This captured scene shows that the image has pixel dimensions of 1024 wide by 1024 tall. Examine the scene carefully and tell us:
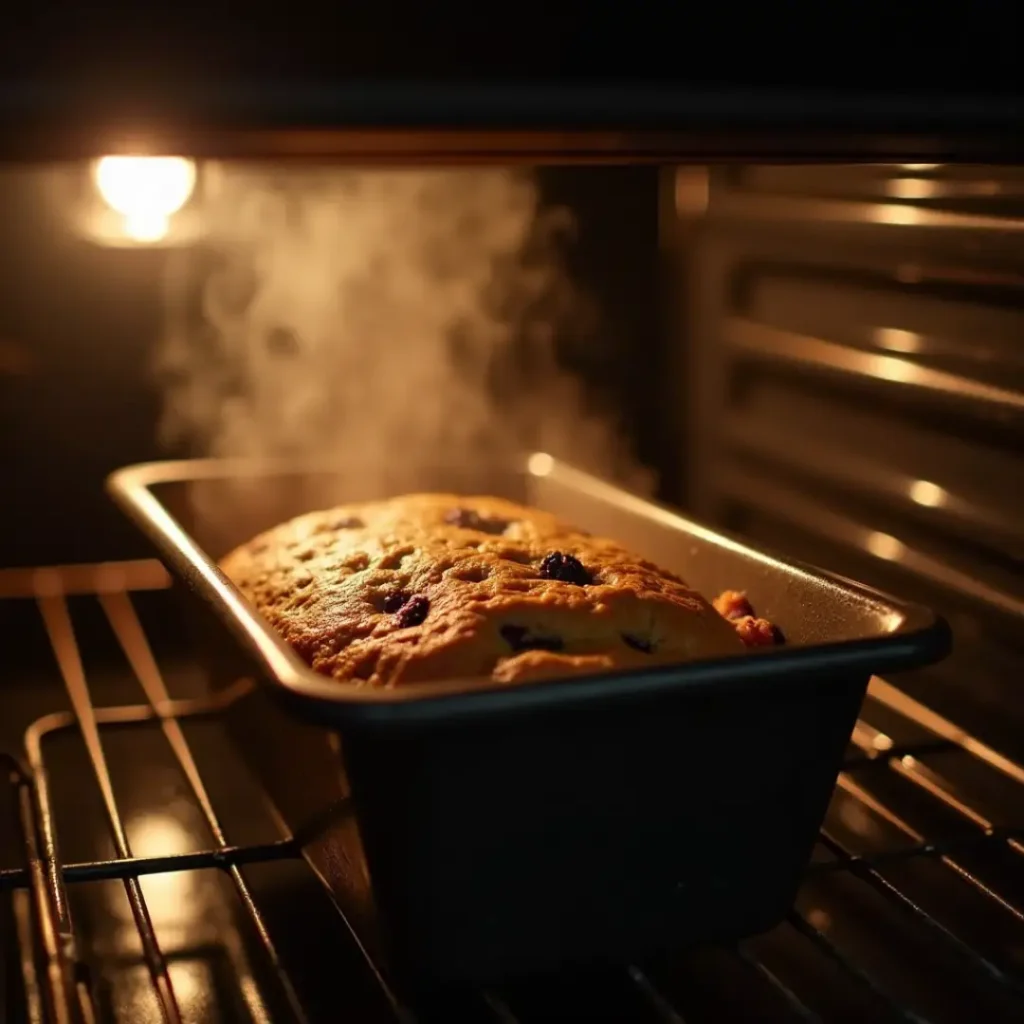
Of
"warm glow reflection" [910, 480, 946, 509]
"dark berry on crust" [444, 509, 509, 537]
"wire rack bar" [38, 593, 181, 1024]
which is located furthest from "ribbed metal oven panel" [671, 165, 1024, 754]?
"wire rack bar" [38, 593, 181, 1024]

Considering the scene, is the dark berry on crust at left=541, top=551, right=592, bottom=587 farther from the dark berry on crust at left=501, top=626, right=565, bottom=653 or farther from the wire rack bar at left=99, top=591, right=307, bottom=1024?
the wire rack bar at left=99, top=591, right=307, bottom=1024

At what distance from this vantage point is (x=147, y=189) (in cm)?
135

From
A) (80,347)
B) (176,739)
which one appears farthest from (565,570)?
(80,347)

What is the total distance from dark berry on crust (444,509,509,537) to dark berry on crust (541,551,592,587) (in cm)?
18

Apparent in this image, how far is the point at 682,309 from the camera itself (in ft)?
5.11

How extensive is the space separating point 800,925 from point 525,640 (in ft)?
0.84

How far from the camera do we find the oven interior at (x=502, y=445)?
0.84m

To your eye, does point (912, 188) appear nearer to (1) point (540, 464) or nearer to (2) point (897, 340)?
(2) point (897, 340)

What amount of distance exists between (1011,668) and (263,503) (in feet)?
2.40

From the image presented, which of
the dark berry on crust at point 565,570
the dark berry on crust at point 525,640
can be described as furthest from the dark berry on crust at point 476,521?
the dark berry on crust at point 525,640

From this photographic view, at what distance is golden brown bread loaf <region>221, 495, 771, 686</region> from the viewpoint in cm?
86

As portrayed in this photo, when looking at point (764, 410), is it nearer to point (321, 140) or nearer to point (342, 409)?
point (342, 409)

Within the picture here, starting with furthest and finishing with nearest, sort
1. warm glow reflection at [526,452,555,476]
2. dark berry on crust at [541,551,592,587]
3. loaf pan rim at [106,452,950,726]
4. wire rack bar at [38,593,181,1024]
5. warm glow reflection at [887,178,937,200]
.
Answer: warm glow reflection at [526,452,555,476] < warm glow reflection at [887,178,937,200] < dark berry on crust at [541,551,592,587] < wire rack bar at [38,593,181,1024] < loaf pan rim at [106,452,950,726]

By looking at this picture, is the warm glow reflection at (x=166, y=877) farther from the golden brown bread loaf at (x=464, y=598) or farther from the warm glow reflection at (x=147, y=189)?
the warm glow reflection at (x=147, y=189)
